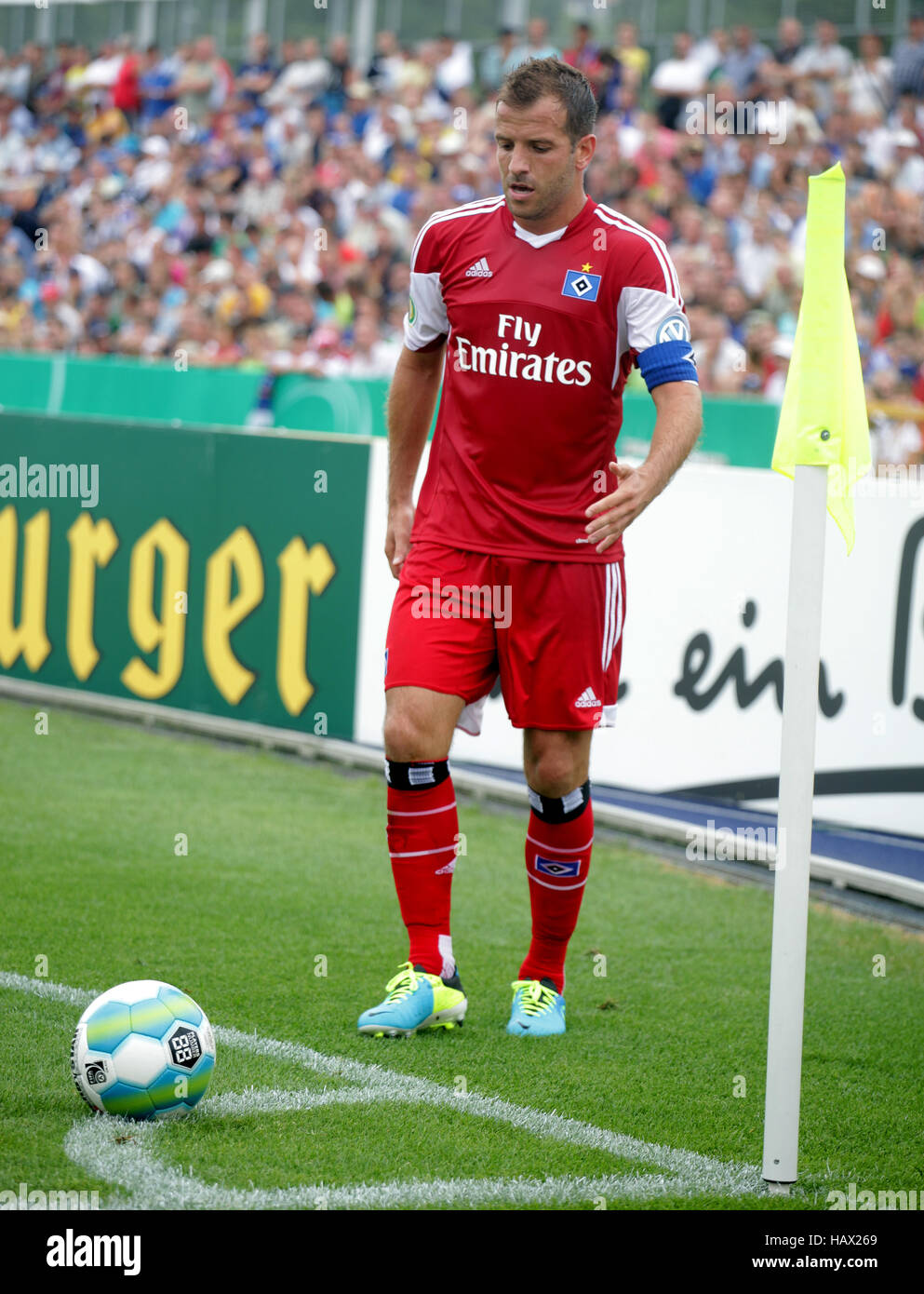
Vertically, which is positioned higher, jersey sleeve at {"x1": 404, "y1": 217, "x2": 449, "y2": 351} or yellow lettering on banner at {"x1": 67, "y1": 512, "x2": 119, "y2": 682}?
jersey sleeve at {"x1": 404, "y1": 217, "x2": 449, "y2": 351}

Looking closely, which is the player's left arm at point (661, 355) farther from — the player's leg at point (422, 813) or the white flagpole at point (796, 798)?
the white flagpole at point (796, 798)

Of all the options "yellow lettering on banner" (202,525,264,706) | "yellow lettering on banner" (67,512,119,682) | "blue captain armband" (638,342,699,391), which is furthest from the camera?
"yellow lettering on banner" (67,512,119,682)

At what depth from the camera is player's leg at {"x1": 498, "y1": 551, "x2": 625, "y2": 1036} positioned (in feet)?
14.5

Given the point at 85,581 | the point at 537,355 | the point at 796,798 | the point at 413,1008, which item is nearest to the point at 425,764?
the point at 413,1008

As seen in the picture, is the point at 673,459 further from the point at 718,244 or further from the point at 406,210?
the point at 406,210

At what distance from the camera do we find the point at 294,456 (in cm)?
841

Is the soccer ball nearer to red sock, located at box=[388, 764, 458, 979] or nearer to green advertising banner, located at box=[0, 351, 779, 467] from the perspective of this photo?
red sock, located at box=[388, 764, 458, 979]

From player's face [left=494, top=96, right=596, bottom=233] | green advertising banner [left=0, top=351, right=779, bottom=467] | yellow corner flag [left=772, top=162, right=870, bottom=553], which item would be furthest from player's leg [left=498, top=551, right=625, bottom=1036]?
green advertising banner [left=0, top=351, right=779, bottom=467]

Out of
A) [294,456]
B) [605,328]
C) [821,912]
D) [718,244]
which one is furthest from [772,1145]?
[718,244]

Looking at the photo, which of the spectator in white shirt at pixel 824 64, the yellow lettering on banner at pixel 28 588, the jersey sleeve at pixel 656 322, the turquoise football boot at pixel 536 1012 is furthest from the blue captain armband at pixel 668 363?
the spectator in white shirt at pixel 824 64

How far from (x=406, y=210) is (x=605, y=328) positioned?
13.7m

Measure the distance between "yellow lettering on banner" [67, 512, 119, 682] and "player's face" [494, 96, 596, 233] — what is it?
501 centimetres

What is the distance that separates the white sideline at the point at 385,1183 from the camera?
10.3ft

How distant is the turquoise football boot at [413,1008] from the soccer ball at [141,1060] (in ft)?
2.57
